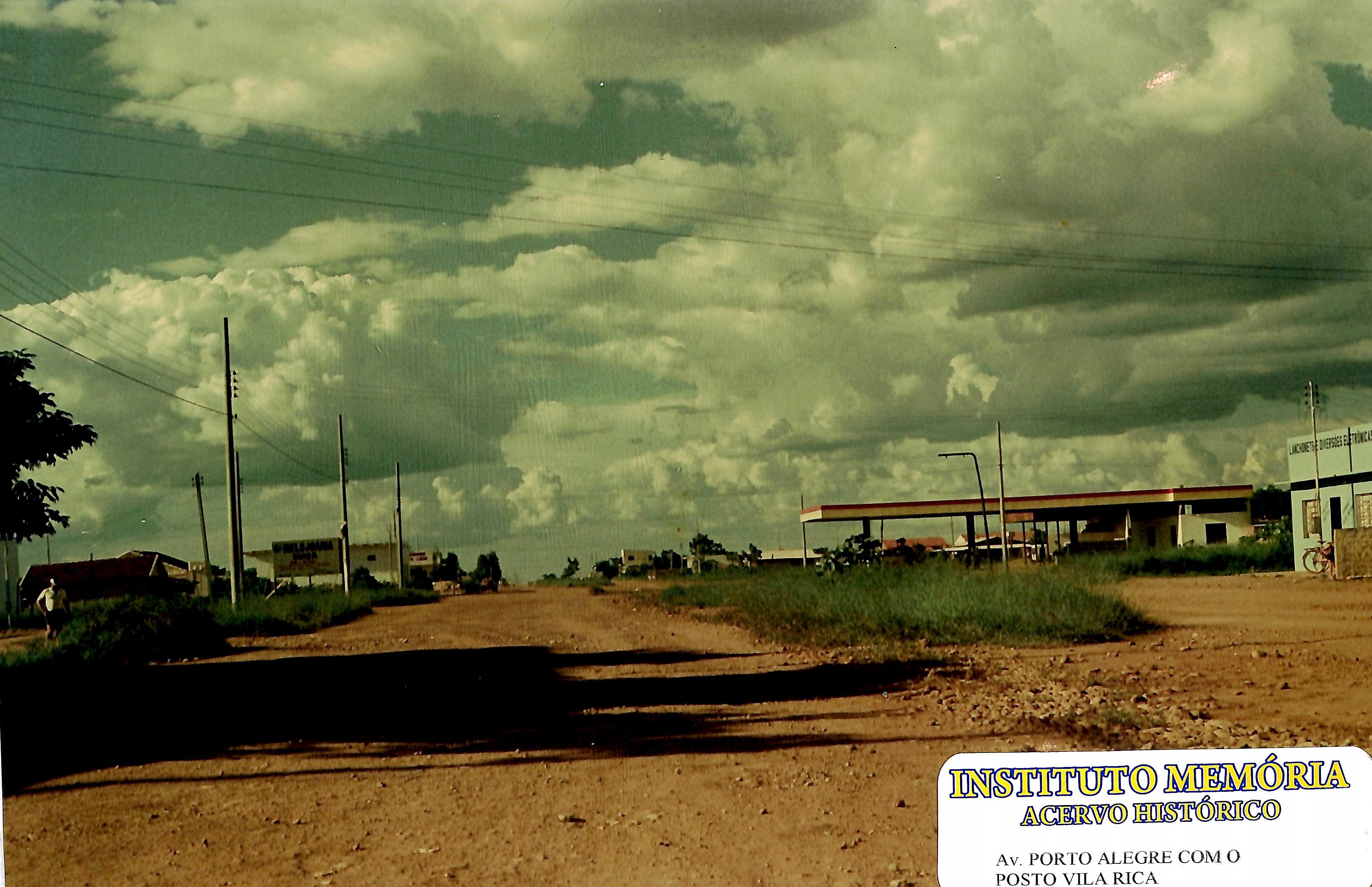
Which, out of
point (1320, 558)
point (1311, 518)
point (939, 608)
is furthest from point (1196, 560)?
point (939, 608)

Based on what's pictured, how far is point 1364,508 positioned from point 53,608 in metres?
22.0

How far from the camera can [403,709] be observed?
325 inches

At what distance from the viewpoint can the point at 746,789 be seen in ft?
17.3

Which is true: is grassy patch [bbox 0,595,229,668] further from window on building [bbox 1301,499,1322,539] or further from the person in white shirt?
window on building [bbox 1301,499,1322,539]

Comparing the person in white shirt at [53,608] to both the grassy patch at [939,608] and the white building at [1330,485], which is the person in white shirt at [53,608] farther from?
the white building at [1330,485]

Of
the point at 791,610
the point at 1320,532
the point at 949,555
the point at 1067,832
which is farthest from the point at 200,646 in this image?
the point at 1320,532

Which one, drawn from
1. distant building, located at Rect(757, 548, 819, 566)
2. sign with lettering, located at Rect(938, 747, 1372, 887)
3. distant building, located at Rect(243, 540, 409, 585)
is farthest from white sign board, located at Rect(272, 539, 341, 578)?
sign with lettering, located at Rect(938, 747, 1372, 887)

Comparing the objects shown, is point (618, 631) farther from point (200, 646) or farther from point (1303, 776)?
point (1303, 776)

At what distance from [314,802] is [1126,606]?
8.07 m

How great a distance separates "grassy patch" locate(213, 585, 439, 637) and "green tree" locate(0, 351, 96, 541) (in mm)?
9351

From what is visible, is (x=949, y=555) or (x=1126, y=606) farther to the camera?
(x=949, y=555)

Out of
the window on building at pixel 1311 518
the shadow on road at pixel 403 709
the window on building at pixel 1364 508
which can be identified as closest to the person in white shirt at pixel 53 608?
the shadow on road at pixel 403 709

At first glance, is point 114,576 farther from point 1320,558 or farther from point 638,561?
point 1320,558

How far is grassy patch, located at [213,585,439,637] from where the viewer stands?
17.7 m
